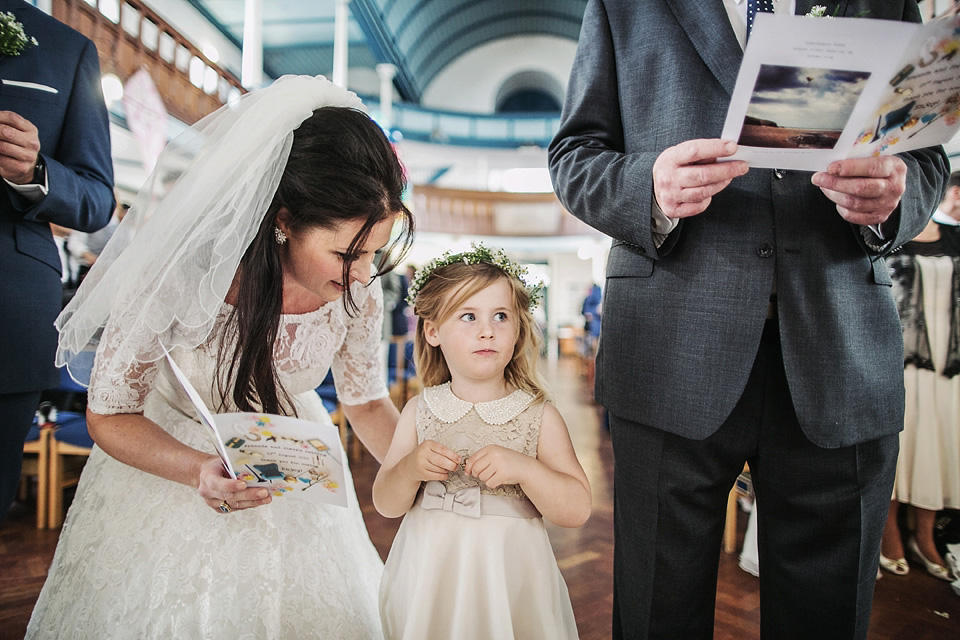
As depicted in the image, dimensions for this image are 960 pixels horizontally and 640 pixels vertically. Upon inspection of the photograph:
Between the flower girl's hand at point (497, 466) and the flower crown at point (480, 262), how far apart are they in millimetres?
434

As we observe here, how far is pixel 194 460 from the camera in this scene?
1113 mm

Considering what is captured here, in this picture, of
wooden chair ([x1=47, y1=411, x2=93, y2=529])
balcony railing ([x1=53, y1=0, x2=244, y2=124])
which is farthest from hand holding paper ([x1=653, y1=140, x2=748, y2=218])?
balcony railing ([x1=53, y1=0, x2=244, y2=124])

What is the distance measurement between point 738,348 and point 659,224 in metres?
0.26

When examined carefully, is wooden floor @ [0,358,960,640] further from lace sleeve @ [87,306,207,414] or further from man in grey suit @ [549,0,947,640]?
lace sleeve @ [87,306,207,414]

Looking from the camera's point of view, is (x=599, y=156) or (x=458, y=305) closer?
(x=599, y=156)

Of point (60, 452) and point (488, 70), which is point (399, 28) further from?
point (60, 452)

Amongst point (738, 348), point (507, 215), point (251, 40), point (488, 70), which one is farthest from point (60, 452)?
point (488, 70)

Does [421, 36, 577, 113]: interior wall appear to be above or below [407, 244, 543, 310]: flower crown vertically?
above

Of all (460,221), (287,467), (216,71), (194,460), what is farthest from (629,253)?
(460,221)

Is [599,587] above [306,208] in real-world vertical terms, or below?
below

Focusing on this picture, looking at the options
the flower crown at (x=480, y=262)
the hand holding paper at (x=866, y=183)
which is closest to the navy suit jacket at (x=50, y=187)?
the flower crown at (x=480, y=262)

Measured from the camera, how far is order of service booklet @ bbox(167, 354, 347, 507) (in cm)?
100

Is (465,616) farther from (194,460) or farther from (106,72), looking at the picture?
(106,72)

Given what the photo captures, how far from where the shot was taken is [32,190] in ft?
4.03
